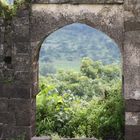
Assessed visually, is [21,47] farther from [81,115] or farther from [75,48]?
[75,48]

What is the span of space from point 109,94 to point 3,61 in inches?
107

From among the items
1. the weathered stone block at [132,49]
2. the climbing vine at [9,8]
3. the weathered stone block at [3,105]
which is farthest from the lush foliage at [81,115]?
the climbing vine at [9,8]

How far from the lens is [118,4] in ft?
29.9

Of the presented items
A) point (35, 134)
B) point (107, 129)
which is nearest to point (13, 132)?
point (35, 134)

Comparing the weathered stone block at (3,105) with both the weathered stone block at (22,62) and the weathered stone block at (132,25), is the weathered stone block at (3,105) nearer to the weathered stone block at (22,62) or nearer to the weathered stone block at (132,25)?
the weathered stone block at (22,62)

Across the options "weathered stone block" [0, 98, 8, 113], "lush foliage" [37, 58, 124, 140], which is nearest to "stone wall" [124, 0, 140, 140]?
"lush foliage" [37, 58, 124, 140]

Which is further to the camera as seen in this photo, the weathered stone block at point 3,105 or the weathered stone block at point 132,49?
the weathered stone block at point 3,105

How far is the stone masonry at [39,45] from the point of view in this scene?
9.05 m

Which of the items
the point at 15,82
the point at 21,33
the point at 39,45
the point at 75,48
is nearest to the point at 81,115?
the point at 15,82

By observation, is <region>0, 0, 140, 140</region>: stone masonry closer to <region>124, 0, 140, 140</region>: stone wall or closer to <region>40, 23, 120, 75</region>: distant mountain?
<region>124, 0, 140, 140</region>: stone wall

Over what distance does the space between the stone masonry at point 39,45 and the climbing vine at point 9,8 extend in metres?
0.08

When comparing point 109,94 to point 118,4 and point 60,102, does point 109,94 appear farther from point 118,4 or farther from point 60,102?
point 118,4

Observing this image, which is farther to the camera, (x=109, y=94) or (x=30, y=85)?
(x=109, y=94)

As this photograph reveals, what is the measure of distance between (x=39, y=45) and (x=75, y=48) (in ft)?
61.2
